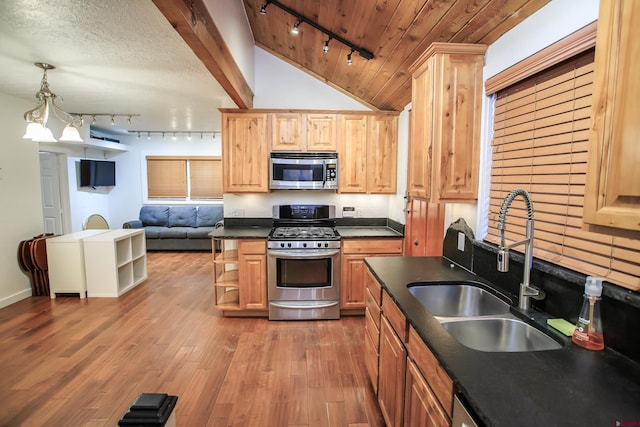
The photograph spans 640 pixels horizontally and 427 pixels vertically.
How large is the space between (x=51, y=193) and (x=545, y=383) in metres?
7.54

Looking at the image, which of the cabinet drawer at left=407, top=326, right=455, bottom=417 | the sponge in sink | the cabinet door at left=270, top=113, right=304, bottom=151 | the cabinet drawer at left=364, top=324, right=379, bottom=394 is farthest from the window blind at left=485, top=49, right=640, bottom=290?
the cabinet door at left=270, top=113, right=304, bottom=151

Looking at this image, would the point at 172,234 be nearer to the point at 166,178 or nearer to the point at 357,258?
the point at 166,178

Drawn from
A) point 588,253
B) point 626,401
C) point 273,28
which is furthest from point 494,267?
point 273,28

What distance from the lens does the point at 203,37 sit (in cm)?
191

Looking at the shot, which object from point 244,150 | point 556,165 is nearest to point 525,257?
point 556,165

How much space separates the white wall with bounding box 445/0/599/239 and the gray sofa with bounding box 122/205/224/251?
5.46 metres

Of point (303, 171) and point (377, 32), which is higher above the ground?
point (377, 32)

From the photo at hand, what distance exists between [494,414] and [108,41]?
122 inches

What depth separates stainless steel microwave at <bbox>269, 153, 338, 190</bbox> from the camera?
358 centimetres

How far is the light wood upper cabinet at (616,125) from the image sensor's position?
0.75 meters

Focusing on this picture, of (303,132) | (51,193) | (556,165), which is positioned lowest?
(51,193)

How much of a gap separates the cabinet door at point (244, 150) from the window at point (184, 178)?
12.1 feet

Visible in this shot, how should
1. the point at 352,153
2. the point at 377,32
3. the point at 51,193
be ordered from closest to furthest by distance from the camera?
the point at 377,32 < the point at 352,153 < the point at 51,193

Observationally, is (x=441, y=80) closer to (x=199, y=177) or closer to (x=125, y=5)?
(x=125, y=5)
